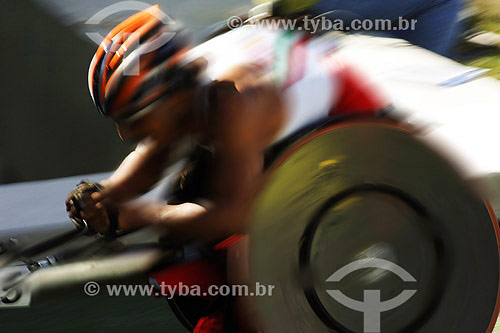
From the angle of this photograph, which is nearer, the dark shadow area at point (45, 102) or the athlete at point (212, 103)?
the athlete at point (212, 103)

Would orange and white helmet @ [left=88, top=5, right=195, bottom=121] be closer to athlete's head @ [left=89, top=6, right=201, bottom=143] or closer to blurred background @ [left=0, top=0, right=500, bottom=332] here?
athlete's head @ [left=89, top=6, right=201, bottom=143]

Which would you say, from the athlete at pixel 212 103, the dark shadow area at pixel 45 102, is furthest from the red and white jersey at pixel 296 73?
the dark shadow area at pixel 45 102

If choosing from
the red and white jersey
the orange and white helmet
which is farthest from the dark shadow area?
the red and white jersey

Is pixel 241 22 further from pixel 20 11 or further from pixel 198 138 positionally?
pixel 20 11

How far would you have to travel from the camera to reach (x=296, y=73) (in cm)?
198

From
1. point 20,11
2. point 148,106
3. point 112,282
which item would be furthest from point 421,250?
point 20,11

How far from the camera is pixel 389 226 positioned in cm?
196

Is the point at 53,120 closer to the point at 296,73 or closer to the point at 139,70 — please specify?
the point at 139,70

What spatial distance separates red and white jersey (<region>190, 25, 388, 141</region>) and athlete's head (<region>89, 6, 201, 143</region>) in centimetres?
9

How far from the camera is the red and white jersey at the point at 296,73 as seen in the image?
6.40ft

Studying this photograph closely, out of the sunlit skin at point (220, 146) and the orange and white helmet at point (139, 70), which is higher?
the orange and white helmet at point (139, 70)

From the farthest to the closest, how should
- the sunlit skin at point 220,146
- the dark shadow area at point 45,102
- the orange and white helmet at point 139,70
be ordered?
1. the dark shadow area at point 45,102
2. the orange and white helmet at point 139,70
3. the sunlit skin at point 220,146

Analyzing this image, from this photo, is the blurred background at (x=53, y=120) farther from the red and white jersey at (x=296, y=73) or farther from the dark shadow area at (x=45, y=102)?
the red and white jersey at (x=296, y=73)

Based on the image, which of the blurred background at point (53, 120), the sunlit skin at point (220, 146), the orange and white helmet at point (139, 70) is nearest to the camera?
the sunlit skin at point (220, 146)
